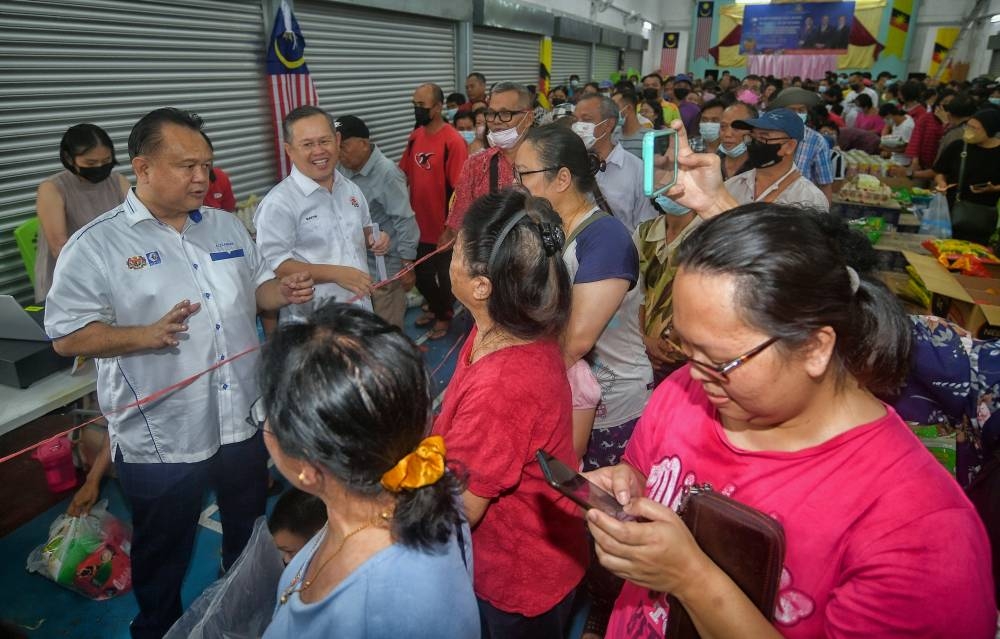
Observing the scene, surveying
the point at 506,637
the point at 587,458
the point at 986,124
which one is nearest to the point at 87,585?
the point at 506,637

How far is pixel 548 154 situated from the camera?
237 cm

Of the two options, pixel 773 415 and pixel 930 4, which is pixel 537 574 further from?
pixel 930 4

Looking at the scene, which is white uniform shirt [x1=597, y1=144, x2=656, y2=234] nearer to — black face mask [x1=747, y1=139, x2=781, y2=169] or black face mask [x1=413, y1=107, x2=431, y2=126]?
black face mask [x1=747, y1=139, x2=781, y2=169]

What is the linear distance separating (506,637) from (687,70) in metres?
26.6

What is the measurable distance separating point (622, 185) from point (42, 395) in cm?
356

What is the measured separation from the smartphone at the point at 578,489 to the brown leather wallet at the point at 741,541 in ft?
0.42

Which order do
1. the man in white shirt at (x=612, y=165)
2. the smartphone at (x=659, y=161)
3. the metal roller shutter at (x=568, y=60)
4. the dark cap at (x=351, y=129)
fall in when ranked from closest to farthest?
the smartphone at (x=659, y=161) → the man in white shirt at (x=612, y=165) → the dark cap at (x=351, y=129) → the metal roller shutter at (x=568, y=60)

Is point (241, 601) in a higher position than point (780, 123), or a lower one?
lower

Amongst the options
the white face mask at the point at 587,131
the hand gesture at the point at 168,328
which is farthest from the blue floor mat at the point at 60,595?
the white face mask at the point at 587,131

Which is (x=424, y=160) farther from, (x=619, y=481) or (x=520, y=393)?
(x=619, y=481)

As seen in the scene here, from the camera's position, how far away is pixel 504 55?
1151cm

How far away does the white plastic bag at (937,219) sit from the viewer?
5445 mm

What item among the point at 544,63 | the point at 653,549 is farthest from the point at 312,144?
the point at 544,63

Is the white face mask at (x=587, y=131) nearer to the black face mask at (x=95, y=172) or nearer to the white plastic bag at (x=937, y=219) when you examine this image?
the black face mask at (x=95, y=172)
